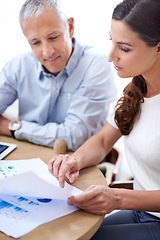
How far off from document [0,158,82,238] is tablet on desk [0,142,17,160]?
0.32 metres

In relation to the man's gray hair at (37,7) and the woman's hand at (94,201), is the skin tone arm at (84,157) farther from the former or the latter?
the man's gray hair at (37,7)

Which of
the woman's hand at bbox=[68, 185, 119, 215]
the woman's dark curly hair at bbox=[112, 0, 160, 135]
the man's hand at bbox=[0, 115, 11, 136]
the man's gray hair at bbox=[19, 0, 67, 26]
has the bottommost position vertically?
the woman's hand at bbox=[68, 185, 119, 215]

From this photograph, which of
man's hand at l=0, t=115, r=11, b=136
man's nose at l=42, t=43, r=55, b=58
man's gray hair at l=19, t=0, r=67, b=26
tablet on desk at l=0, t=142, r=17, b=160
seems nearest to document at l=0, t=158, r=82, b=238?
tablet on desk at l=0, t=142, r=17, b=160

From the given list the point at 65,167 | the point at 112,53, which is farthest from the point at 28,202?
the point at 112,53

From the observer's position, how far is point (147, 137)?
1.05m

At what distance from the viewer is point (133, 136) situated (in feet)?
3.70

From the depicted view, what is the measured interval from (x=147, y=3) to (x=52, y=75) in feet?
2.46

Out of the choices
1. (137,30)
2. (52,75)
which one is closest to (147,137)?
(137,30)

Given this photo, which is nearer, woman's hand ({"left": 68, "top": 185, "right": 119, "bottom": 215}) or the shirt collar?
woman's hand ({"left": 68, "top": 185, "right": 119, "bottom": 215})

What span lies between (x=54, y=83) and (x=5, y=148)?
0.50 metres

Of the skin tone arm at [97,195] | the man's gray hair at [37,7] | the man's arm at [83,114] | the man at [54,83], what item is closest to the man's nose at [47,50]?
the man at [54,83]

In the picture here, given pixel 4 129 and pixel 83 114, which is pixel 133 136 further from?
pixel 4 129

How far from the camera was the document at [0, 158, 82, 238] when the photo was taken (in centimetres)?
77

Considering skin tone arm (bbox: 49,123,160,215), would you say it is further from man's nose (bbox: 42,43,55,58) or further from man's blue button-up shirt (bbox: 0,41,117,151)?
man's nose (bbox: 42,43,55,58)
